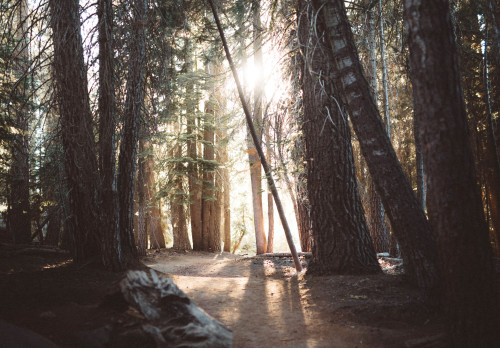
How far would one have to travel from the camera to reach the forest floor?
3.19 metres

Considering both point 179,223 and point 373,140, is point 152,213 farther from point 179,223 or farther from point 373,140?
point 373,140

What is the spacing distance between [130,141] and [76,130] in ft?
3.27

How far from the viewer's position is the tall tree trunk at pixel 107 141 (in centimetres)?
541

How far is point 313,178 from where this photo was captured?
654cm

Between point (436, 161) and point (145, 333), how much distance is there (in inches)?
127

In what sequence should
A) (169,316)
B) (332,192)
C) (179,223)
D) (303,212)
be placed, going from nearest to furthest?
(169,316)
(332,192)
(303,212)
(179,223)

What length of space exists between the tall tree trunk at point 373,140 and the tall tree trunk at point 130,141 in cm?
364

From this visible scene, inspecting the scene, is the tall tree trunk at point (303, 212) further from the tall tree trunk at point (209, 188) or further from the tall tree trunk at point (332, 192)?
the tall tree trunk at point (209, 188)

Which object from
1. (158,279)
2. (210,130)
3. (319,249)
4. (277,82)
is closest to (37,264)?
(158,279)

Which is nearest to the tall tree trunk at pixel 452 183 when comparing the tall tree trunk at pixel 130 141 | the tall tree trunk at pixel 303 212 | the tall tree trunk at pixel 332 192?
the tall tree trunk at pixel 332 192

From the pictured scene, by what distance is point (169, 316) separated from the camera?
3.39 meters

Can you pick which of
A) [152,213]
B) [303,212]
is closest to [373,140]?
[303,212]

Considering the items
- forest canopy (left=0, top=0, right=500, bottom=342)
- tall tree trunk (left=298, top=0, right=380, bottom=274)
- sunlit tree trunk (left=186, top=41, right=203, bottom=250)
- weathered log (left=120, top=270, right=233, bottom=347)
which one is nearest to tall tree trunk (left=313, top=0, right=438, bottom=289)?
forest canopy (left=0, top=0, right=500, bottom=342)

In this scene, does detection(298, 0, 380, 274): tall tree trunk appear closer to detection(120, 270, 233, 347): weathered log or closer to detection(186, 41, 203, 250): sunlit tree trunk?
detection(120, 270, 233, 347): weathered log
